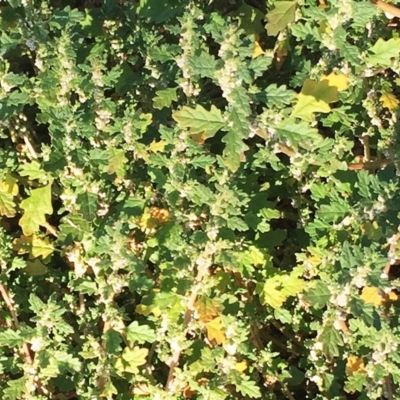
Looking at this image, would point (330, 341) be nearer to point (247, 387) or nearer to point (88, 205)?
point (247, 387)

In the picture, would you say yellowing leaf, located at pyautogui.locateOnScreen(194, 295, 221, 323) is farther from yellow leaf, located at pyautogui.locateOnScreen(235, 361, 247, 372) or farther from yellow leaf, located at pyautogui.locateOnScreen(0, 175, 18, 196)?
yellow leaf, located at pyautogui.locateOnScreen(0, 175, 18, 196)

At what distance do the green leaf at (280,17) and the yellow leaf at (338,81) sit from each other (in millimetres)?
315

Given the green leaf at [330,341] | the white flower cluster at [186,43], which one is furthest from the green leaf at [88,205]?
the green leaf at [330,341]

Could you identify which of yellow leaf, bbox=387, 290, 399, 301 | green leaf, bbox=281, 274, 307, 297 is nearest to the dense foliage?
green leaf, bbox=281, 274, 307, 297

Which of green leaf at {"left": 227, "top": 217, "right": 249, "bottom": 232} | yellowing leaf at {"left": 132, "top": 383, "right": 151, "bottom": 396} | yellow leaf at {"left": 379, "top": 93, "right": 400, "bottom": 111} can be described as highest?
yellow leaf at {"left": 379, "top": 93, "right": 400, "bottom": 111}

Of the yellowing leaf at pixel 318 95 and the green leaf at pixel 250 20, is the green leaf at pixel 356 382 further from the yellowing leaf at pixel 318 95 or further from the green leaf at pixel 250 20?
the green leaf at pixel 250 20

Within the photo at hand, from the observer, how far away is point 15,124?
9.68 ft

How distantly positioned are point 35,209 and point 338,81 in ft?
4.00

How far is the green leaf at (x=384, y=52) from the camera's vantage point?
2660mm

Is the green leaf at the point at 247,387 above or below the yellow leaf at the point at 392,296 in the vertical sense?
below

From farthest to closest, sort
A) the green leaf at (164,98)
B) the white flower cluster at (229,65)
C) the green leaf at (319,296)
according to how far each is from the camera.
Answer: the green leaf at (164,98) < the green leaf at (319,296) < the white flower cluster at (229,65)

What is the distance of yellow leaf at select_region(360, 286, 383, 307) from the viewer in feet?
8.54

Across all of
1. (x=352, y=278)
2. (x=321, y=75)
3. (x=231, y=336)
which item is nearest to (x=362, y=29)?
(x=321, y=75)

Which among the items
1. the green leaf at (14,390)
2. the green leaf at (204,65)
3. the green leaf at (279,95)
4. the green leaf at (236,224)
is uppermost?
the green leaf at (204,65)
